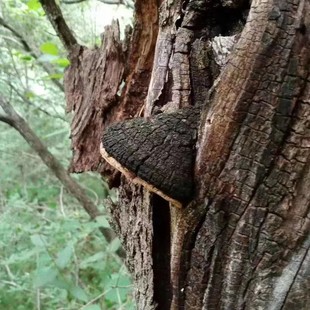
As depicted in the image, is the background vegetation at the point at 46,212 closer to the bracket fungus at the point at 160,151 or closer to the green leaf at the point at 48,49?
the green leaf at the point at 48,49

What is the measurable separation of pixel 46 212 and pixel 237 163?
279cm

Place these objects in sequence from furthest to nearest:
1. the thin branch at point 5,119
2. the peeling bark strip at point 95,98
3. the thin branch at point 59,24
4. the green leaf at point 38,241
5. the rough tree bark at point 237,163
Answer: the thin branch at point 5,119 → the green leaf at point 38,241 → the thin branch at point 59,24 → the peeling bark strip at point 95,98 → the rough tree bark at point 237,163

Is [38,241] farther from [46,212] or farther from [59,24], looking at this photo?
[46,212]

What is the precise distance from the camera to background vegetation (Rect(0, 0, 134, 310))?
1.90m

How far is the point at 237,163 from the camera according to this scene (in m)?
0.70

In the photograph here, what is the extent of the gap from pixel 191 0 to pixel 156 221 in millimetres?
428

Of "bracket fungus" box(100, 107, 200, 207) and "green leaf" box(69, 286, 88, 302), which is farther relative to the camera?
"green leaf" box(69, 286, 88, 302)

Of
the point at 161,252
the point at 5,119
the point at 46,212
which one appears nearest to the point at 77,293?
the point at 5,119

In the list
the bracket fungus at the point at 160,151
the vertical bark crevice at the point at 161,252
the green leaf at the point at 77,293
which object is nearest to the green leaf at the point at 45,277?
the green leaf at the point at 77,293

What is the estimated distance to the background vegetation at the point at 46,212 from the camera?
6.22 feet

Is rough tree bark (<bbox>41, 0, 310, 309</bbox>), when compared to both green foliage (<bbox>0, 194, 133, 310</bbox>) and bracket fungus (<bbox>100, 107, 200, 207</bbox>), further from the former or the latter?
green foliage (<bbox>0, 194, 133, 310</bbox>)

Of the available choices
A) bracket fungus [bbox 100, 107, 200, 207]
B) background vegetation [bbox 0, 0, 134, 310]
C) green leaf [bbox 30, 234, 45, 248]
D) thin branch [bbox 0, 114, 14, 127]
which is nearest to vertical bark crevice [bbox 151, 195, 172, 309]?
bracket fungus [bbox 100, 107, 200, 207]

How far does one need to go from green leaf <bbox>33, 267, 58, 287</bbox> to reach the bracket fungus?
1127 millimetres

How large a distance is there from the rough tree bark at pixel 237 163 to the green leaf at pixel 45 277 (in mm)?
891
